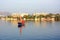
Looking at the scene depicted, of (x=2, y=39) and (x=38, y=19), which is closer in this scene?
(x=2, y=39)

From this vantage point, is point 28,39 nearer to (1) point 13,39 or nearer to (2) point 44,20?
(1) point 13,39

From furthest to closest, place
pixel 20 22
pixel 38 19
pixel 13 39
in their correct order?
pixel 38 19 < pixel 20 22 < pixel 13 39

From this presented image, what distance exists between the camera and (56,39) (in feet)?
12.4

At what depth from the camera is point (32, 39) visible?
3.74 m

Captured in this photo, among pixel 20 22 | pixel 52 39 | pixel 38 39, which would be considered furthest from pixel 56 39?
pixel 20 22

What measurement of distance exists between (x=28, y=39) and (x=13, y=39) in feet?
1.02

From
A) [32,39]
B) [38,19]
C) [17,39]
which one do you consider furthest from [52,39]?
[38,19]


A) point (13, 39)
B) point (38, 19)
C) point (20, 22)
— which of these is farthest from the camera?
point (38, 19)

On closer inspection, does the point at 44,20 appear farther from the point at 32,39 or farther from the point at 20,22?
the point at 32,39

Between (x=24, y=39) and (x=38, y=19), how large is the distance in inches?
291

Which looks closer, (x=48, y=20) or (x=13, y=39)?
(x=13, y=39)

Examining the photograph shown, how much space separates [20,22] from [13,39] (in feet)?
10.8

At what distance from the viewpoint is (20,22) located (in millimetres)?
6984

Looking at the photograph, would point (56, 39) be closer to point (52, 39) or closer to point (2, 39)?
point (52, 39)
